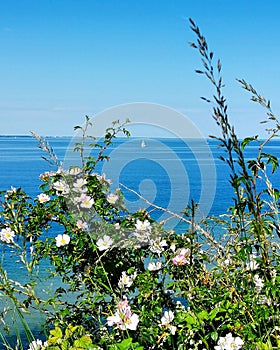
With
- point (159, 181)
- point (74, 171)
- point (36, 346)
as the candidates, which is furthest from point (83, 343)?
point (159, 181)

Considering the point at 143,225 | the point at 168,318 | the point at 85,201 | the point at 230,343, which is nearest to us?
the point at 230,343

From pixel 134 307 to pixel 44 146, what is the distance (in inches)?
44.0

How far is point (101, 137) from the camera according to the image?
383 cm

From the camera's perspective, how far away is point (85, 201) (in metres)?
3.30

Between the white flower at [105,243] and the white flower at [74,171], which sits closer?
the white flower at [105,243]

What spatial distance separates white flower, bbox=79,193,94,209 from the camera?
329 centimetres

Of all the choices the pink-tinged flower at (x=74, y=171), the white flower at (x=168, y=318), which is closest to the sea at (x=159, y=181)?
the pink-tinged flower at (x=74, y=171)

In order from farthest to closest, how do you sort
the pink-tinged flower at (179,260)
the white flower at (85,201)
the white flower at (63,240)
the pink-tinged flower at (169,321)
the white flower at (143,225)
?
the white flower at (85,201), the white flower at (63,240), the white flower at (143,225), the pink-tinged flower at (179,260), the pink-tinged flower at (169,321)

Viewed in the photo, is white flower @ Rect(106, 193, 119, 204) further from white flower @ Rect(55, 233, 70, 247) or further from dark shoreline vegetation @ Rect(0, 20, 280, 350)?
white flower @ Rect(55, 233, 70, 247)

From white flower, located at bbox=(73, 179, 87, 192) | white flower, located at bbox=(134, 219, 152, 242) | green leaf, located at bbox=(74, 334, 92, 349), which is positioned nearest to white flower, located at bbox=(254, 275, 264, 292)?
white flower, located at bbox=(134, 219, 152, 242)

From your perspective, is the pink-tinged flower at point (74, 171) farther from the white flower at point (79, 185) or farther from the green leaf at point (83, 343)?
the green leaf at point (83, 343)

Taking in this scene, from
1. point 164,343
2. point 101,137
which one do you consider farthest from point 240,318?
point 101,137

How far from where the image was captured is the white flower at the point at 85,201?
329cm

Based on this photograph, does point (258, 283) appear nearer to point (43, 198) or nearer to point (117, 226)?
point (117, 226)
